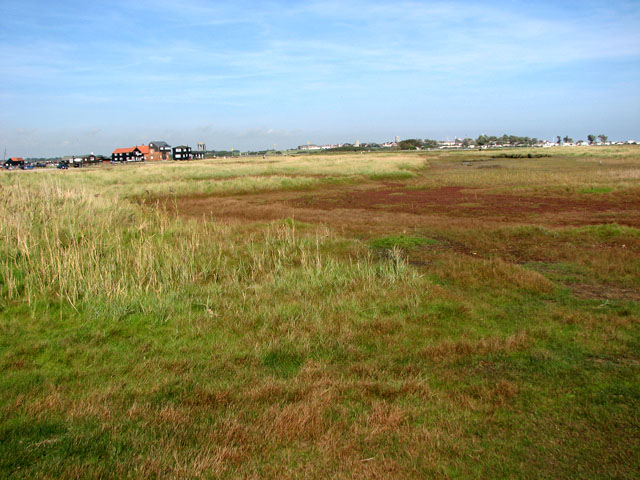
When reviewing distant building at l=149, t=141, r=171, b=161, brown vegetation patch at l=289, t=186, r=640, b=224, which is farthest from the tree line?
brown vegetation patch at l=289, t=186, r=640, b=224

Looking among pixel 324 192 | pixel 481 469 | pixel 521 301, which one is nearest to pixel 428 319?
pixel 521 301

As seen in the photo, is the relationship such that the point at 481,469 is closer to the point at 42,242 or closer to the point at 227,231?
the point at 42,242

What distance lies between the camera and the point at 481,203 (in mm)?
21250

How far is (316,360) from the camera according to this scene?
17.9ft

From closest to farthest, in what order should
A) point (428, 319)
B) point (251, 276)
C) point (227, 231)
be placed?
point (428, 319), point (251, 276), point (227, 231)

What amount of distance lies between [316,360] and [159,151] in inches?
4467

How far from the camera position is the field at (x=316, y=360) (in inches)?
143

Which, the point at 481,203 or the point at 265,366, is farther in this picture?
the point at 481,203

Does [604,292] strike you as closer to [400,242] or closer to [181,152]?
[400,242]

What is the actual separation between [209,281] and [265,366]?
3.75 m

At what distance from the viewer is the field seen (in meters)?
3.63

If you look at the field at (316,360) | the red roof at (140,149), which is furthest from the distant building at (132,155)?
the field at (316,360)

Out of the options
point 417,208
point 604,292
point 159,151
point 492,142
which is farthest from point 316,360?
point 492,142

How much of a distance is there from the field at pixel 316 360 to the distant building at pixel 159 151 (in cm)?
10182
